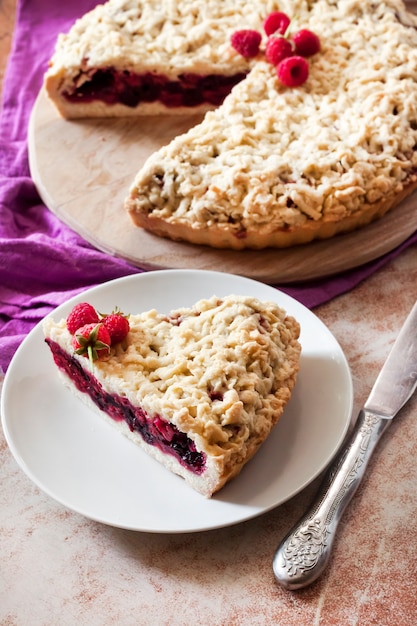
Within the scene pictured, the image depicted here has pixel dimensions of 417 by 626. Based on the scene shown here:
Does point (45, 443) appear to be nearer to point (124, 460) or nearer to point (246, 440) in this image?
point (124, 460)

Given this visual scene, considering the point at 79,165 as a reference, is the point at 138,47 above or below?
above

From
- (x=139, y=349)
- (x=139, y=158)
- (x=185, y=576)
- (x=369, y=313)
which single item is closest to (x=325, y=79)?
(x=139, y=158)

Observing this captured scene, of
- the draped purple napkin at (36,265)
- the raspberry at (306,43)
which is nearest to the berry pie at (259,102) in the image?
the raspberry at (306,43)

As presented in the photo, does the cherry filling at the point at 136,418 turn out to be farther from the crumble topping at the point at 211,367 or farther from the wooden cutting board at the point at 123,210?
the wooden cutting board at the point at 123,210

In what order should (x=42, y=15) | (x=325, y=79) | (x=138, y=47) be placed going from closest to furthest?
(x=325, y=79)
(x=138, y=47)
(x=42, y=15)

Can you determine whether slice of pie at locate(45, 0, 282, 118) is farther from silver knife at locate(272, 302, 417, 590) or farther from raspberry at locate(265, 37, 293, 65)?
silver knife at locate(272, 302, 417, 590)

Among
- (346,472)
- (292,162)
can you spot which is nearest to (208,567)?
(346,472)
